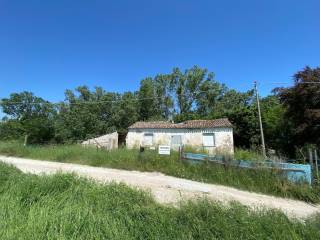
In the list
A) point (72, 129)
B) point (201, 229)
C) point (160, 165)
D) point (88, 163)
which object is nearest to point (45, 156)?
point (88, 163)

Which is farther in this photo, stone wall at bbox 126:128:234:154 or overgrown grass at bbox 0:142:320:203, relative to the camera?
stone wall at bbox 126:128:234:154

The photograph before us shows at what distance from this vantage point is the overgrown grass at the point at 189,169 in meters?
8.10

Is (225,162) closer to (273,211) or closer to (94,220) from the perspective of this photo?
(273,211)

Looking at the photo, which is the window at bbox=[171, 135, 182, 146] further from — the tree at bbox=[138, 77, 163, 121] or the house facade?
the tree at bbox=[138, 77, 163, 121]

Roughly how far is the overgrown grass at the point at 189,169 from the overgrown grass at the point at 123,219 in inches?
112

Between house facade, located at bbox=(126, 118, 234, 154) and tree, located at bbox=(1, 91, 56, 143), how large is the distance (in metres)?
15.8

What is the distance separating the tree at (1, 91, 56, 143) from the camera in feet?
128

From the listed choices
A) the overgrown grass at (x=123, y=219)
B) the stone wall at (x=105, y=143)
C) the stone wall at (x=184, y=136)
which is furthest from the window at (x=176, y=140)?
the overgrown grass at (x=123, y=219)

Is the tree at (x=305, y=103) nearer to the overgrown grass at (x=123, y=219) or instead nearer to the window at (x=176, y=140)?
the overgrown grass at (x=123, y=219)

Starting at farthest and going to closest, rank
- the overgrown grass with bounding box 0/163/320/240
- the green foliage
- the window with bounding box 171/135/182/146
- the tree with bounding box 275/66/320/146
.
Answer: the window with bounding box 171/135/182/146
the tree with bounding box 275/66/320/146
the green foliage
the overgrown grass with bounding box 0/163/320/240

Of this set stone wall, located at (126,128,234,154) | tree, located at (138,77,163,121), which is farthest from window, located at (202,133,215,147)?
tree, located at (138,77,163,121)

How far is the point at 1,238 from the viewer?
169 inches

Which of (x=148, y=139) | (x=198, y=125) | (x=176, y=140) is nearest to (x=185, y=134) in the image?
(x=176, y=140)

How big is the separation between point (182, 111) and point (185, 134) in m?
17.4
